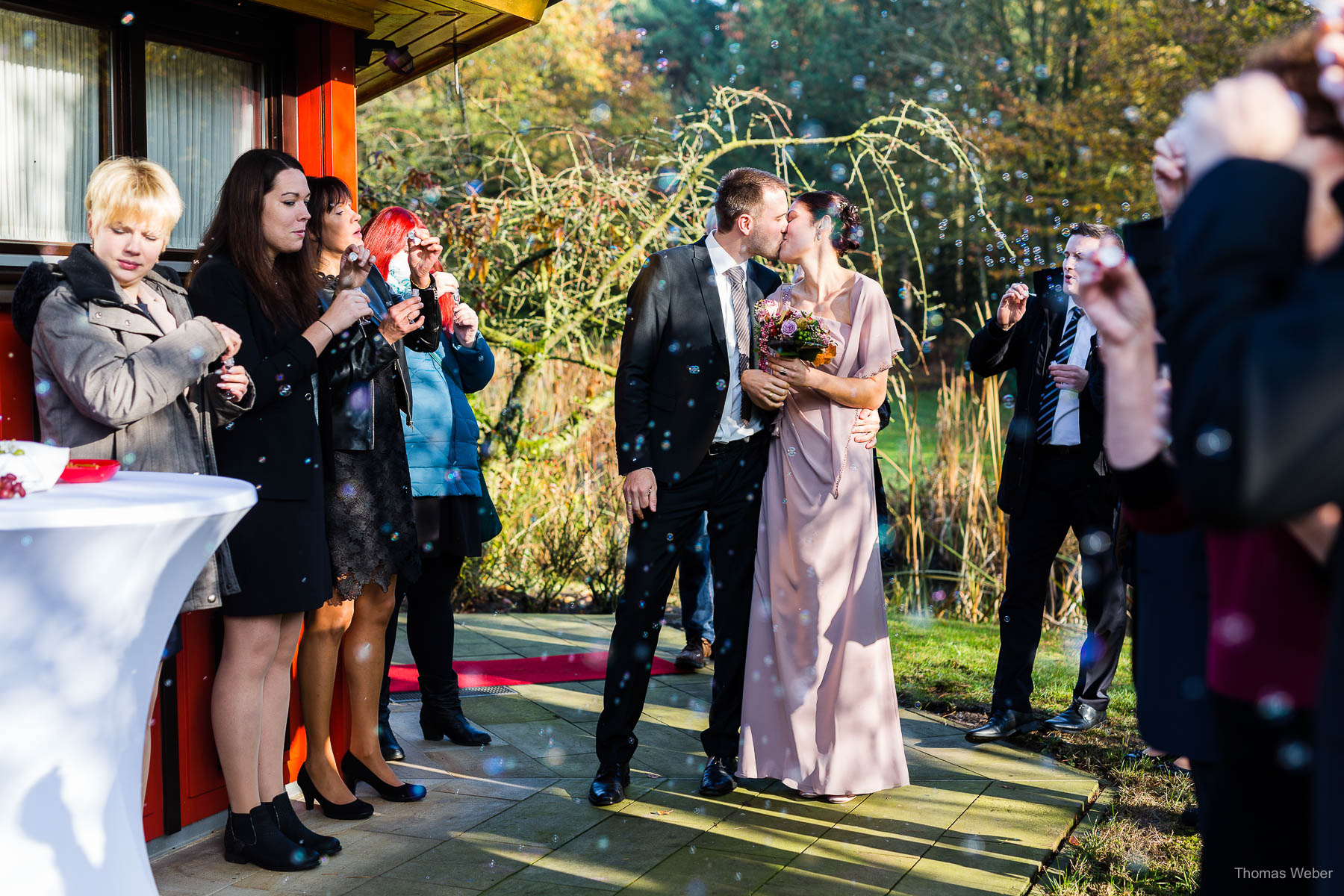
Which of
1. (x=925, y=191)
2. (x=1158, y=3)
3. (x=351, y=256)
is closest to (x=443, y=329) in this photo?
(x=351, y=256)

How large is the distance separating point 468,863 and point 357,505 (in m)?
1.10

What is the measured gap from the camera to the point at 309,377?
3.19 meters

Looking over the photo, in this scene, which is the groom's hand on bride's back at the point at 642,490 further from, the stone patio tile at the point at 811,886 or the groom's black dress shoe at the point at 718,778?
the stone patio tile at the point at 811,886

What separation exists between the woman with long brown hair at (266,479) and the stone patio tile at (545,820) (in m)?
0.49

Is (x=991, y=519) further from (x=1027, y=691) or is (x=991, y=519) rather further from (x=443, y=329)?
(x=443, y=329)

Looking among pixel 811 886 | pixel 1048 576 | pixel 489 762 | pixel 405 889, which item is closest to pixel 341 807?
pixel 405 889

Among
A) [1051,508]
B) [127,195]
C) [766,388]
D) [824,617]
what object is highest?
[127,195]

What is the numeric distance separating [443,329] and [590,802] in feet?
5.82

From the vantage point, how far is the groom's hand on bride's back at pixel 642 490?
3.72m

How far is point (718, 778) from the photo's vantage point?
3.78 meters

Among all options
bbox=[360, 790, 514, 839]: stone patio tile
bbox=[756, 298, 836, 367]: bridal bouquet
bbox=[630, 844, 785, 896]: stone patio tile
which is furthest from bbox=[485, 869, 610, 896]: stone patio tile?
bbox=[756, 298, 836, 367]: bridal bouquet

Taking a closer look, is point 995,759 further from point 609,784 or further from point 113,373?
point 113,373

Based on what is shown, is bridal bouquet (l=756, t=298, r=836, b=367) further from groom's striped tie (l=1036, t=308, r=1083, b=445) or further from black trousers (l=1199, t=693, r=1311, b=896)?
black trousers (l=1199, t=693, r=1311, b=896)

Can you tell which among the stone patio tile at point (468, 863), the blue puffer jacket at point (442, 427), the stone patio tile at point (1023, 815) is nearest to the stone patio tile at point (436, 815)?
the stone patio tile at point (468, 863)
